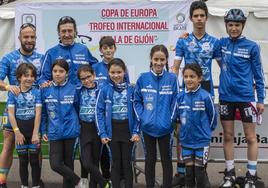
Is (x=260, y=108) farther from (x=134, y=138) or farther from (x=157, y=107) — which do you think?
(x=134, y=138)

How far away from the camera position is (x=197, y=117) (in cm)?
593

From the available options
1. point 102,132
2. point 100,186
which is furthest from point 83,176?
point 102,132

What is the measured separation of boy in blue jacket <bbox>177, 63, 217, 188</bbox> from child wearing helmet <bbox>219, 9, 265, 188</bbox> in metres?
0.45

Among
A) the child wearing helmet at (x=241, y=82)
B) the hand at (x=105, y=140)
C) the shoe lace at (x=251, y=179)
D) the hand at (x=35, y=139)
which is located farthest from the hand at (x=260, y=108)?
the hand at (x=35, y=139)

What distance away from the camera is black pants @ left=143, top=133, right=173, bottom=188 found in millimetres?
6012

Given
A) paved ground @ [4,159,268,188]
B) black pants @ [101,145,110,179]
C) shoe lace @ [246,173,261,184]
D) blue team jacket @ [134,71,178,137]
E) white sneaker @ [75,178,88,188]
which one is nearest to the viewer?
blue team jacket @ [134,71,178,137]

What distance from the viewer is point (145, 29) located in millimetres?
10188

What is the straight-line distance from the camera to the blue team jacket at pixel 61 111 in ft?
20.1

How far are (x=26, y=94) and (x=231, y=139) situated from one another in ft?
7.83

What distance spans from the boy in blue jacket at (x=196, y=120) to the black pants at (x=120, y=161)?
61 centimetres

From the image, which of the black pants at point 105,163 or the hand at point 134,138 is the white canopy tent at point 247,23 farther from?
the hand at point 134,138

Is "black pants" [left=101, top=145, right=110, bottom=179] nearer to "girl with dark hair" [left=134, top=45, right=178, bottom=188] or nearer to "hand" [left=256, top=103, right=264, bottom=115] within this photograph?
"girl with dark hair" [left=134, top=45, right=178, bottom=188]

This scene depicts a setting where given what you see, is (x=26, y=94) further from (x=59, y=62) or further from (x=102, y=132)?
(x=102, y=132)

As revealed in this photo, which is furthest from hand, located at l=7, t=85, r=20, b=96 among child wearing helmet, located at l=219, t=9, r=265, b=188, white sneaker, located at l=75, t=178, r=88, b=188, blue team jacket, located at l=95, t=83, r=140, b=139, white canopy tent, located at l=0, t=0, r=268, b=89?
white canopy tent, located at l=0, t=0, r=268, b=89
